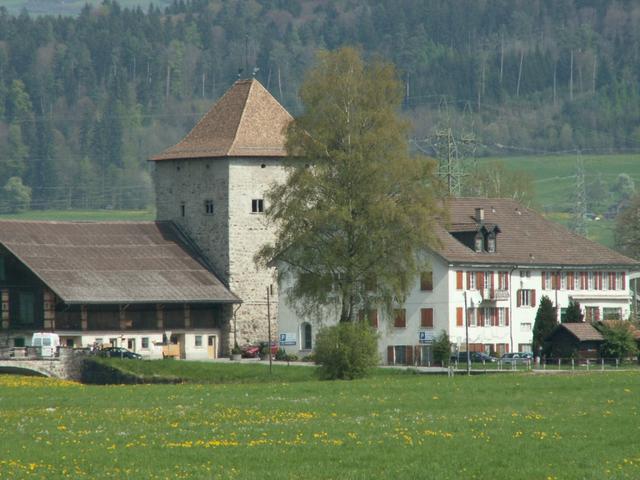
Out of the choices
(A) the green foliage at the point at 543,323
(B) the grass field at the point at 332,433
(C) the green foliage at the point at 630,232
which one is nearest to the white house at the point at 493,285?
(A) the green foliage at the point at 543,323

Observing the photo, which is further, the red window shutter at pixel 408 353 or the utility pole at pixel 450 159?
the utility pole at pixel 450 159

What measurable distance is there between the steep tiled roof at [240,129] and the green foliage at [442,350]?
16009 mm

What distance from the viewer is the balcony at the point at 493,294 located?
3553 inches

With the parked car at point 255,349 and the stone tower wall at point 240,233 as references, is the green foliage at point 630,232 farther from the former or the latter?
the parked car at point 255,349

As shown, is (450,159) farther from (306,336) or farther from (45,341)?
(45,341)

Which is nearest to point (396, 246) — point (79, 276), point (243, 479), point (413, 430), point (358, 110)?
point (358, 110)

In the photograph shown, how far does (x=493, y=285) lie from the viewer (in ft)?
298

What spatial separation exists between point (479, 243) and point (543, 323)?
684 cm

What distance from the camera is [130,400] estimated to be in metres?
52.7

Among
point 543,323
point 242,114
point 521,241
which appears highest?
point 242,114

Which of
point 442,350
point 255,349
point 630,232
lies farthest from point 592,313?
point 630,232

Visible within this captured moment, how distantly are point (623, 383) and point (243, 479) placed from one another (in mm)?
26918

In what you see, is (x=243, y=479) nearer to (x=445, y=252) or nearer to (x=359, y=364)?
(x=359, y=364)

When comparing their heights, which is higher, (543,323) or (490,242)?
(490,242)
